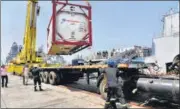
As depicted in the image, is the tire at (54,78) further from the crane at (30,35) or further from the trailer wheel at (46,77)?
the crane at (30,35)

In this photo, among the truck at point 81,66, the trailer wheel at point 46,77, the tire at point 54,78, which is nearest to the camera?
the truck at point 81,66

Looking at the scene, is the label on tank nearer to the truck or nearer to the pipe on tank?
the truck

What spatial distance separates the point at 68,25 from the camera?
13.6 metres

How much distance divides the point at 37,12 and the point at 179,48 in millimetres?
18873

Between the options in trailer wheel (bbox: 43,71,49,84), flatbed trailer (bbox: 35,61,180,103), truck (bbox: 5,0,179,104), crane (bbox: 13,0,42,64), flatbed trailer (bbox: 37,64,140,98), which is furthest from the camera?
crane (bbox: 13,0,42,64)

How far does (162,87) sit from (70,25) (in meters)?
6.23

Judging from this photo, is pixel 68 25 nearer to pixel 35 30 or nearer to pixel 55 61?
pixel 55 61

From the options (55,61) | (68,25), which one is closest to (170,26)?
(68,25)

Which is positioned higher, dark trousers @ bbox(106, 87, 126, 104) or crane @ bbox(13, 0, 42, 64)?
crane @ bbox(13, 0, 42, 64)

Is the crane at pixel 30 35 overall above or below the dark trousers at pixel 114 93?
above

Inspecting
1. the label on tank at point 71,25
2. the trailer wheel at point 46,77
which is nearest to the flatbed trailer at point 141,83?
the label on tank at point 71,25

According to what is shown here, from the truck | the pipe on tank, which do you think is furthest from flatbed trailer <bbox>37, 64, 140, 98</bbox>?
the pipe on tank

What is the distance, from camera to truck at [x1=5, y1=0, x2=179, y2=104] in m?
8.85

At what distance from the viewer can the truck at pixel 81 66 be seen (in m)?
8.85
